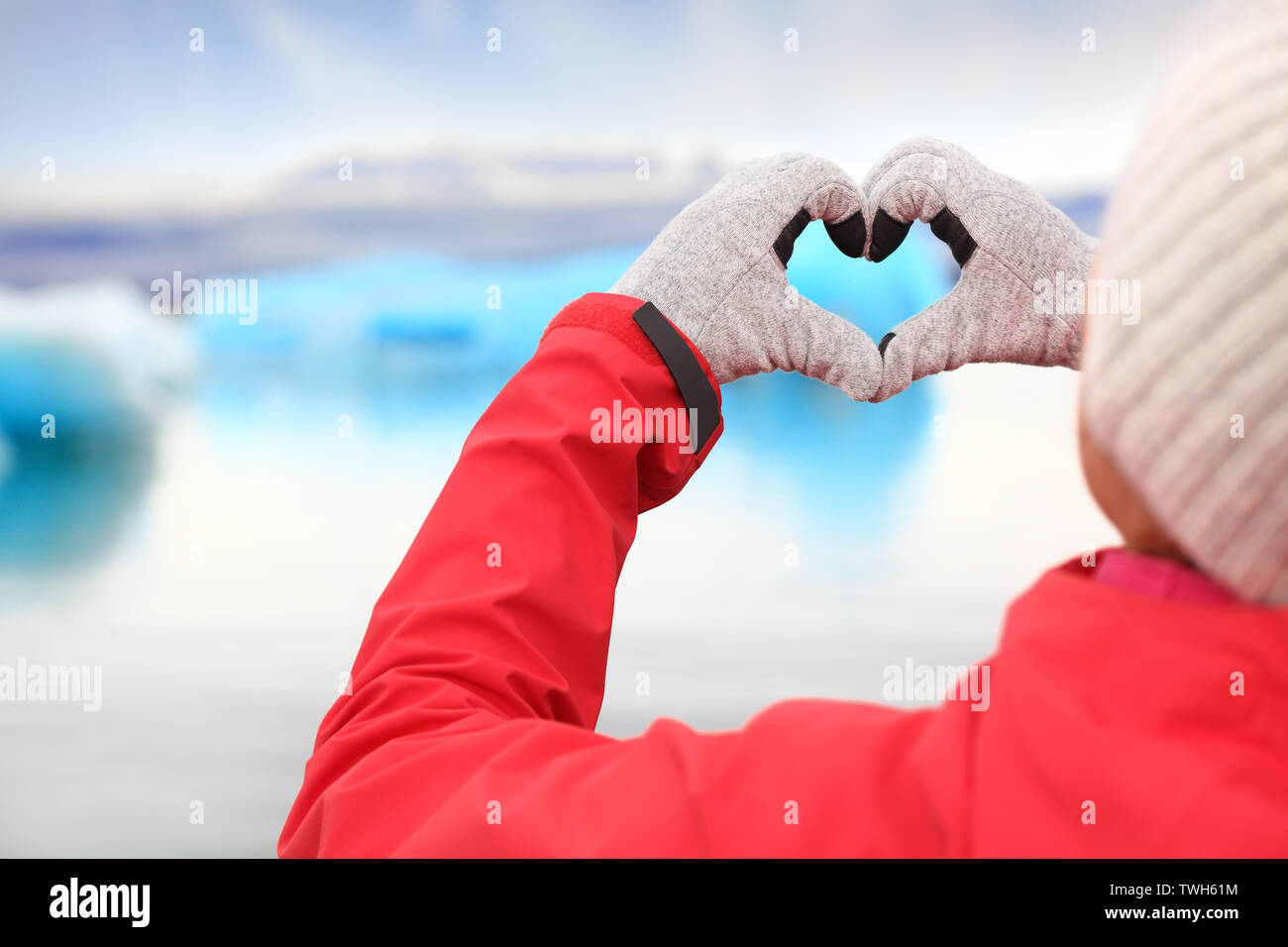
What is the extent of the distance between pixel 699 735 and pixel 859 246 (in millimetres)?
311

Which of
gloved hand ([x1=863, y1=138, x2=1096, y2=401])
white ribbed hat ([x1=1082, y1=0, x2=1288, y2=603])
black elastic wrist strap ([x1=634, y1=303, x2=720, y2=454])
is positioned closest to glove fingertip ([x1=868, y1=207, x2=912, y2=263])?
gloved hand ([x1=863, y1=138, x2=1096, y2=401])

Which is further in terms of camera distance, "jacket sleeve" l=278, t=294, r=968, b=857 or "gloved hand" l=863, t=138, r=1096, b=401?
"gloved hand" l=863, t=138, r=1096, b=401

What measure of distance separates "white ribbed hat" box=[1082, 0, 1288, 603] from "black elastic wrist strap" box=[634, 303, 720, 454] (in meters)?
0.21

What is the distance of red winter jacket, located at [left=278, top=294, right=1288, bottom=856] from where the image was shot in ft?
0.67

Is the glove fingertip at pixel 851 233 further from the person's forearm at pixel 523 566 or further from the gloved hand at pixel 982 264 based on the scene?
the person's forearm at pixel 523 566

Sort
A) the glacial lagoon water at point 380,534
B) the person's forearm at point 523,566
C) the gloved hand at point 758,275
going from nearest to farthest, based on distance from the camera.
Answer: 1. the person's forearm at point 523,566
2. the gloved hand at point 758,275
3. the glacial lagoon water at point 380,534

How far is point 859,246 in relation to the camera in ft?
1.63

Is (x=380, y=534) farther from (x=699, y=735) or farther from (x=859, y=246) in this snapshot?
(x=699, y=735)

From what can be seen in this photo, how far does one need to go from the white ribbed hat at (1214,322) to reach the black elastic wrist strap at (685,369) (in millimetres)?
213

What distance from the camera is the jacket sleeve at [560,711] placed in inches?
9.4

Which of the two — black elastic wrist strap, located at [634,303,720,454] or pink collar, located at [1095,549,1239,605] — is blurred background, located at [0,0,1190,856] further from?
pink collar, located at [1095,549,1239,605]

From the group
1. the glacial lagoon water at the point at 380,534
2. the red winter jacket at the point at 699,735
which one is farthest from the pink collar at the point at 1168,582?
the glacial lagoon water at the point at 380,534
